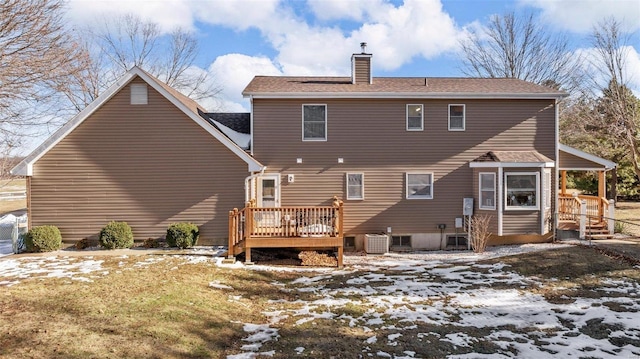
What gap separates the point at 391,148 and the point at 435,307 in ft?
25.4

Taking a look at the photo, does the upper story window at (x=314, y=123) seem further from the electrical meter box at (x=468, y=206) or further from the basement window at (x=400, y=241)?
the electrical meter box at (x=468, y=206)

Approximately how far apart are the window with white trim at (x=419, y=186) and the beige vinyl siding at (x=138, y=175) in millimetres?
6477

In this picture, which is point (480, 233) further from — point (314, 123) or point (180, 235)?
point (180, 235)

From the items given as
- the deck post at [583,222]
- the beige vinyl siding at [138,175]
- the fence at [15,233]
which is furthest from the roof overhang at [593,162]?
the fence at [15,233]

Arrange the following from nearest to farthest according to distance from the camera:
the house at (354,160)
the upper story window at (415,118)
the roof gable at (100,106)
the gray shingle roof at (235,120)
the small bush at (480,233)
→ the roof gable at (100,106), the house at (354,160), the small bush at (480,233), the upper story window at (415,118), the gray shingle roof at (235,120)

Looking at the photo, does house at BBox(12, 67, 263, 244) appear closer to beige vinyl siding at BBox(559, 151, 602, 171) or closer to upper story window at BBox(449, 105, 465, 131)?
upper story window at BBox(449, 105, 465, 131)

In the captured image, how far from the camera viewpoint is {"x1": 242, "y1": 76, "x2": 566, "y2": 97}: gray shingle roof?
543 inches

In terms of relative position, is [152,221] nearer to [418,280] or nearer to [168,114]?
[168,114]

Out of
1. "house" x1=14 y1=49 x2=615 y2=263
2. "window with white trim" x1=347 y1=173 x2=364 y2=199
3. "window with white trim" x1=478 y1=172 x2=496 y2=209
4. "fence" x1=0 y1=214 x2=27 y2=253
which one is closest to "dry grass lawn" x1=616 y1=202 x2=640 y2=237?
"house" x1=14 y1=49 x2=615 y2=263

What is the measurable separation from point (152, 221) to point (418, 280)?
9.02 meters

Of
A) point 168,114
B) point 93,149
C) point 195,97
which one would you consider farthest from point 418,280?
point 195,97

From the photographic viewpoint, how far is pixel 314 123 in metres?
14.0

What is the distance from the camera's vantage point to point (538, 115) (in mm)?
14430

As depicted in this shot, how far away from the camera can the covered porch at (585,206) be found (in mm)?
14008
